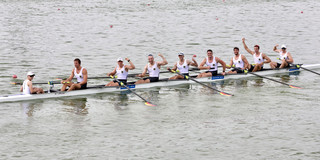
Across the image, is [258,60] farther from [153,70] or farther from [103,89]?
[103,89]

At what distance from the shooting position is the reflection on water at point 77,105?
62.9ft

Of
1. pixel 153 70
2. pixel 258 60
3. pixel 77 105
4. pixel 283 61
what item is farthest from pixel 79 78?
pixel 283 61

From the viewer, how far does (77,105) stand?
20.1 metres

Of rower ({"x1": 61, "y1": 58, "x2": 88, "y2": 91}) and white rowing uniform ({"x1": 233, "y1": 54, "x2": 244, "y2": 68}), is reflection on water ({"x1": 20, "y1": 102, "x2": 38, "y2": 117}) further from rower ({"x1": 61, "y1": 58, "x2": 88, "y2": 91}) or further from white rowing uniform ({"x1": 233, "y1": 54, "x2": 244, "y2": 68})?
white rowing uniform ({"x1": 233, "y1": 54, "x2": 244, "y2": 68})

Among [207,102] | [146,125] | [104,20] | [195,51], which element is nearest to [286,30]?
[195,51]

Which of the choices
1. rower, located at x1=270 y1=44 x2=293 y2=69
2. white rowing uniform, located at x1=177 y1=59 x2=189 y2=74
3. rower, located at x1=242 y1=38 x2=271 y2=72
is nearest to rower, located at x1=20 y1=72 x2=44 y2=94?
white rowing uniform, located at x1=177 y1=59 x2=189 y2=74

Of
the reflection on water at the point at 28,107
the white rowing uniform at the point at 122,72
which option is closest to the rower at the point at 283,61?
the white rowing uniform at the point at 122,72

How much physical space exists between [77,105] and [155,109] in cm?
315

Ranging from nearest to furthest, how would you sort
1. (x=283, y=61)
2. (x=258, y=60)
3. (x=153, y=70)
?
(x=153, y=70)
(x=258, y=60)
(x=283, y=61)

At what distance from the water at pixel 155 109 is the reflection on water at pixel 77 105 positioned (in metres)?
0.04

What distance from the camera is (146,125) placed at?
17.4 meters

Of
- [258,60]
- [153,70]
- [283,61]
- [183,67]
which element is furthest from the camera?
[283,61]

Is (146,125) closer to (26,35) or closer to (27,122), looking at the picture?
(27,122)

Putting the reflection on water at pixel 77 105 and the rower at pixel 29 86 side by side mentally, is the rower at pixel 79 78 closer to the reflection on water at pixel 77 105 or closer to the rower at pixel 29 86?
the reflection on water at pixel 77 105
